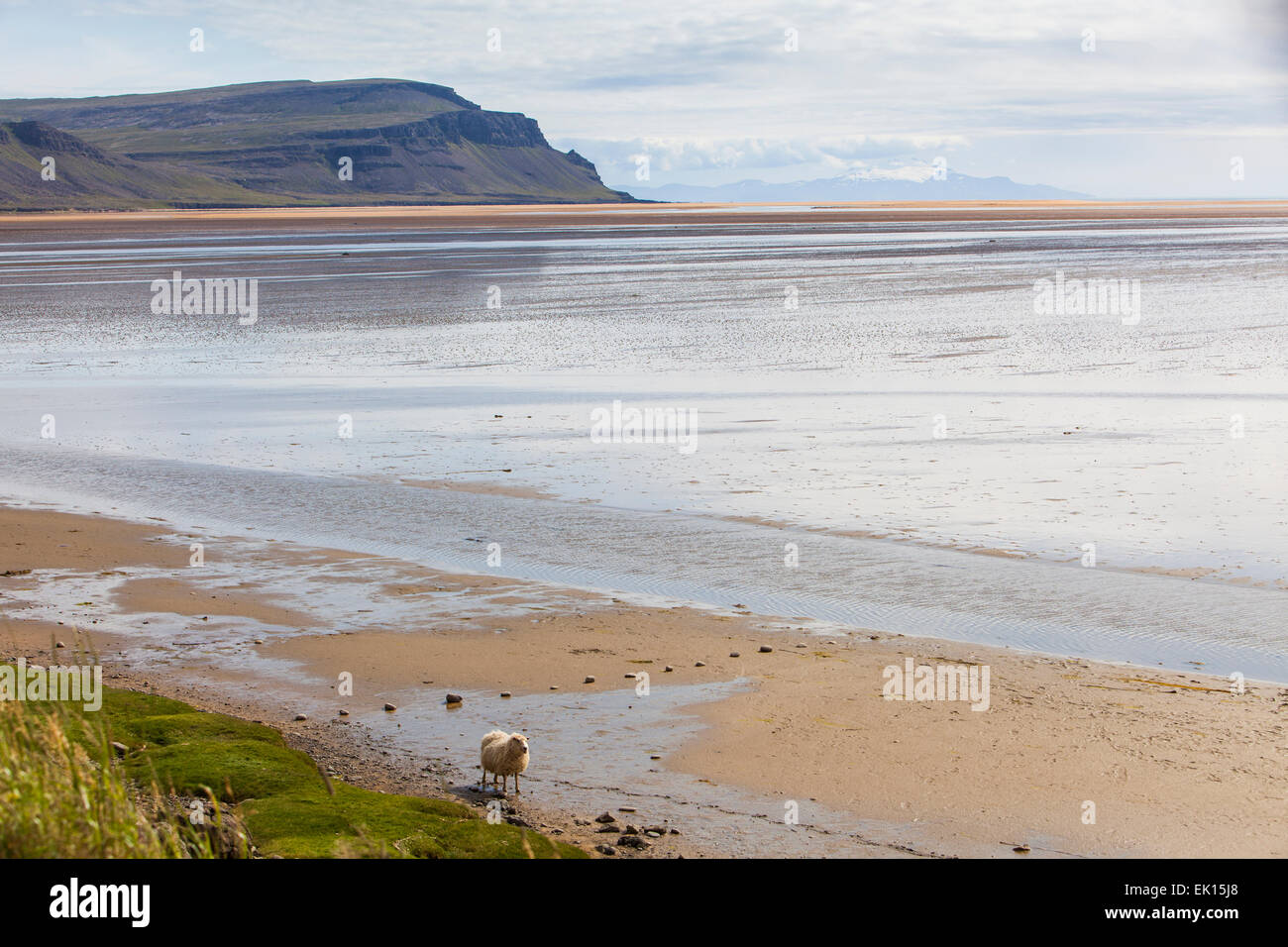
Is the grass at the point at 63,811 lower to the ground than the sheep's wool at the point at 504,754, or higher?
higher

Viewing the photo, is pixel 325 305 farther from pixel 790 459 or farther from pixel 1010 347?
pixel 790 459

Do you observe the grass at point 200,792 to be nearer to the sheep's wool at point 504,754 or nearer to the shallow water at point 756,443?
the sheep's wool at point 504,754

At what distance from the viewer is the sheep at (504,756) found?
7.77 meters

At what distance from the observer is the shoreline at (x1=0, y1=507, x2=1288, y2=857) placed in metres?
7.40

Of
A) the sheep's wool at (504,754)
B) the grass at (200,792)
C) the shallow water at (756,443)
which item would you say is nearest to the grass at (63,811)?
the grass at (200,792)

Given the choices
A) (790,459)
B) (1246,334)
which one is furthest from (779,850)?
(1246,334)

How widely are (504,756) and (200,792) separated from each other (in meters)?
1.84

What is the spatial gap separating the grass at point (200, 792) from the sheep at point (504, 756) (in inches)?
14.2

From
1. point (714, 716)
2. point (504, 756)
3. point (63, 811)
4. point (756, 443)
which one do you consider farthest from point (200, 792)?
point (756, 443)

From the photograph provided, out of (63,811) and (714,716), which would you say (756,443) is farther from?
(63,811)

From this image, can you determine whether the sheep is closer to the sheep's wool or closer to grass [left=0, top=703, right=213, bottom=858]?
the sheep's wool

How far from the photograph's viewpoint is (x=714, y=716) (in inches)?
360

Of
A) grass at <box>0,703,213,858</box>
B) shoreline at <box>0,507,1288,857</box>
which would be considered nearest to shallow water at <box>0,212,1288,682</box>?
shoreline at <box>0,507,1288,857</box>
